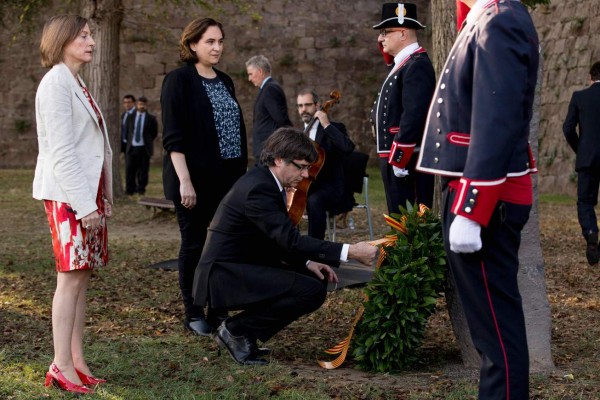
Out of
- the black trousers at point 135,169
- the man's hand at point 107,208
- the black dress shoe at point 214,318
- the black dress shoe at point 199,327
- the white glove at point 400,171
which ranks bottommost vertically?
the black trousers at point 135,169

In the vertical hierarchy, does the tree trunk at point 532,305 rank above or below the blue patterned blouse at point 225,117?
below

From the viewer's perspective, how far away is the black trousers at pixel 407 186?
616 centimetres

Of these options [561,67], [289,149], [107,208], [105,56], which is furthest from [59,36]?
[561,67]

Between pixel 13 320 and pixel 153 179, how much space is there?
1451 centimetres

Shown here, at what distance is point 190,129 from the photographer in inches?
246

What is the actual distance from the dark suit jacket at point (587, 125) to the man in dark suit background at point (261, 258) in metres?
4.87

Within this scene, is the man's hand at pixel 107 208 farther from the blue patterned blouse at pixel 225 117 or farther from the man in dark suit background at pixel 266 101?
the man in dark suit background at pixel 266 101

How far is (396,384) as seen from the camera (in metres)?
5.07

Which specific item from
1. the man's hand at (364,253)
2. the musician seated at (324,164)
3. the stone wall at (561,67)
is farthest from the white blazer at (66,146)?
the stone wall at (561,67)

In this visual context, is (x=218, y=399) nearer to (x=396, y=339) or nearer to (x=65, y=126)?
(x=396, y=339)

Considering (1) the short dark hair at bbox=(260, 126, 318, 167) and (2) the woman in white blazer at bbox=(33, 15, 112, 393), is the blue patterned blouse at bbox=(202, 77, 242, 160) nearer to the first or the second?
(1) the short dark hair at bbox=(260, 126, 318, 167)

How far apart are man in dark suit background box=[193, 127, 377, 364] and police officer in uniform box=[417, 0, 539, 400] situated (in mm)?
1623

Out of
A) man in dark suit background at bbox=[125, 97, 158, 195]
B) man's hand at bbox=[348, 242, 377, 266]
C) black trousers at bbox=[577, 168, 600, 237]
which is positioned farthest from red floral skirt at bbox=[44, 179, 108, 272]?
man in dark suit background at bbox=[125, 97, 158, 195]

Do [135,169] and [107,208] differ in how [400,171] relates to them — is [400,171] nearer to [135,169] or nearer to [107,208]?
[107,208]
